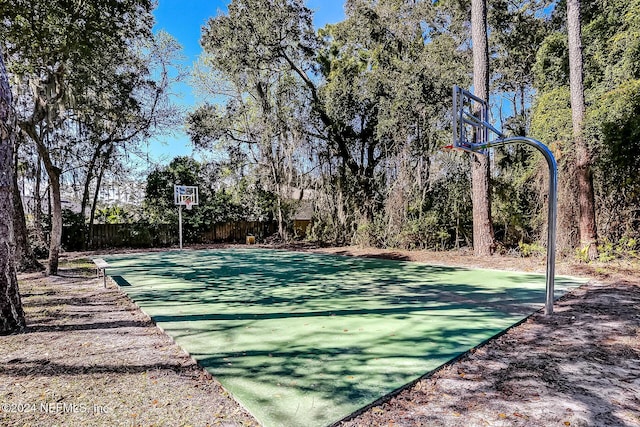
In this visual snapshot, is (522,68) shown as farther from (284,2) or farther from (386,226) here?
(284,2)

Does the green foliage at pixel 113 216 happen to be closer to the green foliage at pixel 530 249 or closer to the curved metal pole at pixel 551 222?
the green foliage at pixel 530 249

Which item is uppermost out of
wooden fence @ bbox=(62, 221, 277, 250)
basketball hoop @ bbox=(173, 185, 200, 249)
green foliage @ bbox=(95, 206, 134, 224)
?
basketball hoop @ bbox=(173, 185, 200, 249)

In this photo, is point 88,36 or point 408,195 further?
point 408,195

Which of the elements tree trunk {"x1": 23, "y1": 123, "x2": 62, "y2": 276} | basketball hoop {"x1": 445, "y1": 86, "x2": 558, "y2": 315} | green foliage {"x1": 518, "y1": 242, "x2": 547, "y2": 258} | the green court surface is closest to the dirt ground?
the green court surface

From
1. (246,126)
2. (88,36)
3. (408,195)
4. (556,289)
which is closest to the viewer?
(556,289)

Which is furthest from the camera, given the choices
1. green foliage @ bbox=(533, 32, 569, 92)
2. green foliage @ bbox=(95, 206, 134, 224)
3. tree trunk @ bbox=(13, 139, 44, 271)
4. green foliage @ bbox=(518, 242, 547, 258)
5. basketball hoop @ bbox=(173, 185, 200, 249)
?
green foliage @ bbox=(95, 206, 134, 224)

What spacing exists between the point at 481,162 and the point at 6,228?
25.9ft

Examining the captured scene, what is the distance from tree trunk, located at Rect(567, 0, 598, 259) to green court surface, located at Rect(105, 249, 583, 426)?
1.63 meters

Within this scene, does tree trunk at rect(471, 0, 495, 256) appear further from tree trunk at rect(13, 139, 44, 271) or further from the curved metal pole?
tree trunk at rect(13, 139, 44, 271)

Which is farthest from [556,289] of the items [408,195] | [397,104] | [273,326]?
[397,104]

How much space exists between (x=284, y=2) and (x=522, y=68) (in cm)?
735

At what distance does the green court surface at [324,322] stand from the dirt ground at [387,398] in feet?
0.50

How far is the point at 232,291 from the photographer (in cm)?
518

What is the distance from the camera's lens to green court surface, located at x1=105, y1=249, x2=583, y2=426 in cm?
217
